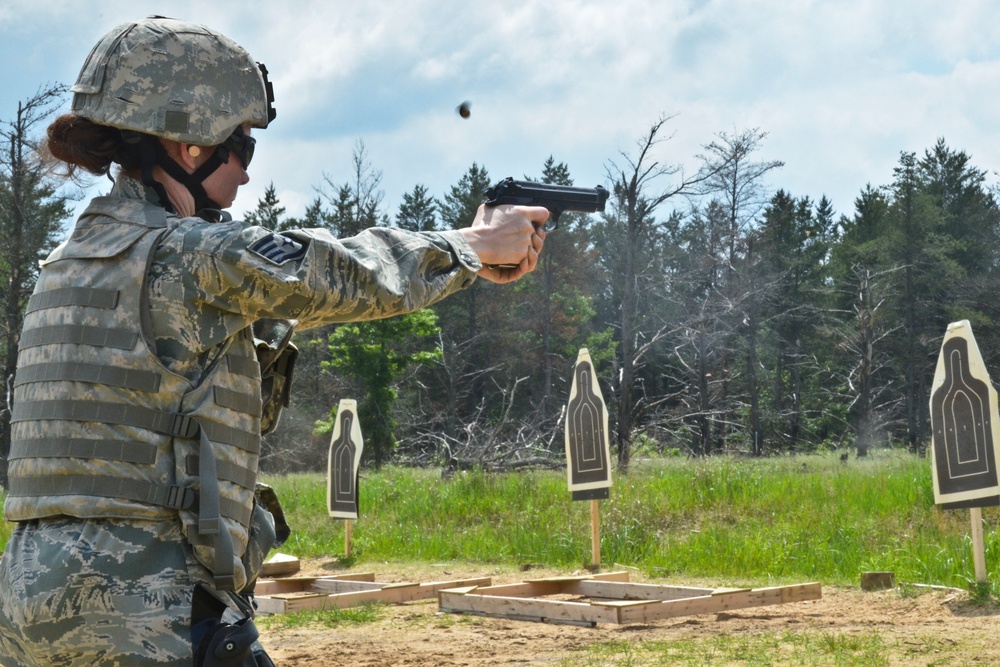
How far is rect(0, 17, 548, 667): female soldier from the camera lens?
1.96 metres

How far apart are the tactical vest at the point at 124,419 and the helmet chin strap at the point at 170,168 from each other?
5.2 inches

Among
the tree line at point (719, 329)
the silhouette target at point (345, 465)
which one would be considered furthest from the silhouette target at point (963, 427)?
the tree line at point (719, 329)

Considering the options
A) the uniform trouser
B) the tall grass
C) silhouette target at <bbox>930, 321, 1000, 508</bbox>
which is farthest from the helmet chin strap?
the tall grass

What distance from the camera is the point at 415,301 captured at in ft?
7.34

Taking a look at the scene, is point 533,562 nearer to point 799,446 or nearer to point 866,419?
point 866,419

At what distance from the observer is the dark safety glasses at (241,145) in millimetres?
2354

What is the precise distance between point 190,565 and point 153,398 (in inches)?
12.8

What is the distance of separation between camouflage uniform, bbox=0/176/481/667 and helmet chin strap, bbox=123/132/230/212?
0.08 metres

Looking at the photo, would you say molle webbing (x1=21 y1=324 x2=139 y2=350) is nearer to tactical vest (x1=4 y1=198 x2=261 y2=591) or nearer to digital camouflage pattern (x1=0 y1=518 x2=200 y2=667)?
tactical vest (x1=4 y1=198 x2=261 y2=591)

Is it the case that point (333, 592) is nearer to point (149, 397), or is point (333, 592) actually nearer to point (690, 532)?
point (690, 532)

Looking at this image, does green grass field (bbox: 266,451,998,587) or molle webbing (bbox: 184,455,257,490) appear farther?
green grass field (bbox: 266,451,998,587)

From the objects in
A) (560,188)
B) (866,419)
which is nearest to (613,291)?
(866,419)

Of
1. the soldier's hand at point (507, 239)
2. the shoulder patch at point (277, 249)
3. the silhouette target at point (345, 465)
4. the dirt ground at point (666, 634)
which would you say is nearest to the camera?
the shoulder patch at point (277, 249)

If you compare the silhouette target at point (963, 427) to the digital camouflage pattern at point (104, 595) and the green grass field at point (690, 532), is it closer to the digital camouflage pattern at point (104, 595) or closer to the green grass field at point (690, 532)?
the green grass field at point (690, 532)
